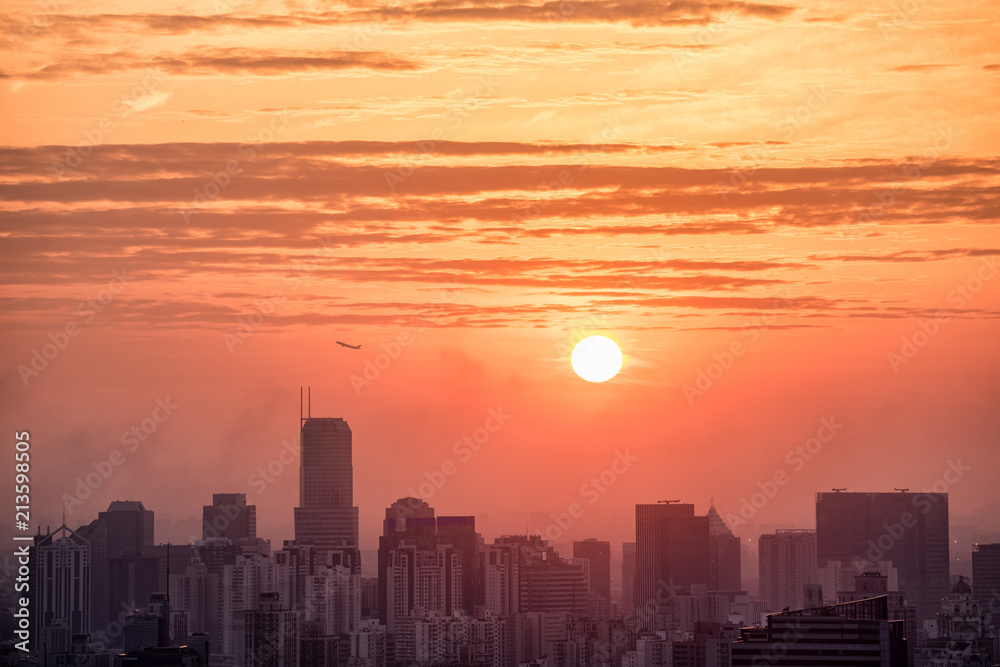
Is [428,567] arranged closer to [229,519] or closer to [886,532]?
[229,519]

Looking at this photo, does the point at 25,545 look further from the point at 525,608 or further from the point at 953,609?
the point at 525,608

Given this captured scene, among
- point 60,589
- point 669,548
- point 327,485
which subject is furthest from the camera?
point 327,485

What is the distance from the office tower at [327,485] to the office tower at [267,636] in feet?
131

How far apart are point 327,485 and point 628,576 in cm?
2643

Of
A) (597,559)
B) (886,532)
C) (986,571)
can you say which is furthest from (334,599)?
(986,571)

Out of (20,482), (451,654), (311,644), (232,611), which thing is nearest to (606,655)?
(451,654)

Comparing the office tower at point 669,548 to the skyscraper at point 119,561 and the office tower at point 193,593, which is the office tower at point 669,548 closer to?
the office tower at point 193,593

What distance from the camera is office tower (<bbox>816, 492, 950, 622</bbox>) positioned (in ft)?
307

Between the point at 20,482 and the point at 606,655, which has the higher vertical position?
the point at 20,482

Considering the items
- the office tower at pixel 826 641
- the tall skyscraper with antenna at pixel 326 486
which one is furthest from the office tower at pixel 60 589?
the tall skyscraper with antenna at pixel 326 486

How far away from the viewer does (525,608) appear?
96562mm

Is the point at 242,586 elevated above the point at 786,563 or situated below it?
below

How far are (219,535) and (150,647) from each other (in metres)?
36.2

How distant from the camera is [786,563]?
3967 inches
